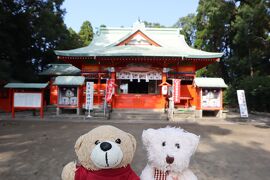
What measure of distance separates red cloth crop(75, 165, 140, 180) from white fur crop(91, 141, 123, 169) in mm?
113

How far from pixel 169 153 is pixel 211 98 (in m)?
13.4

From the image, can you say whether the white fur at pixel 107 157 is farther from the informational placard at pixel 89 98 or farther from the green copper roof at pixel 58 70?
the green copper roof at pixel 58 70

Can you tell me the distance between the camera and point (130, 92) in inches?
688

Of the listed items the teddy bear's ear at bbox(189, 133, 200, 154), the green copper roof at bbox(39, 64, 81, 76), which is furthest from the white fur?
the green copper roof at bbox(39, 64, 81, 76)

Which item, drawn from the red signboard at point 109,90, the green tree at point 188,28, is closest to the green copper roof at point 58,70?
the red signboard at point 109,90

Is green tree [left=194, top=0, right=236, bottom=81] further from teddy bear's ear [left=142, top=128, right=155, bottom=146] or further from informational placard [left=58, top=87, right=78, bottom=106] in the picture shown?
teddy bear's ear [left=142, top=128, right=155, bottom=146]

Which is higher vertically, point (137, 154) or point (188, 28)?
point (188, 28)

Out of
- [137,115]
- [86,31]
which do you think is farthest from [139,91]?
[86,31]

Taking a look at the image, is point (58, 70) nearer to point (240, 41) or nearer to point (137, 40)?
point (137, 40)

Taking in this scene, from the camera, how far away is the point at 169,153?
2664mm

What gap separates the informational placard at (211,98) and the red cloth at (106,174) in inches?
518

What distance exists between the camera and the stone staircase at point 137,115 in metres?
14.8

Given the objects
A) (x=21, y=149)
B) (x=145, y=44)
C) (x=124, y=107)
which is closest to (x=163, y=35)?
(x=145, y=44)

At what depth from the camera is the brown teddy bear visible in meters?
2.44
